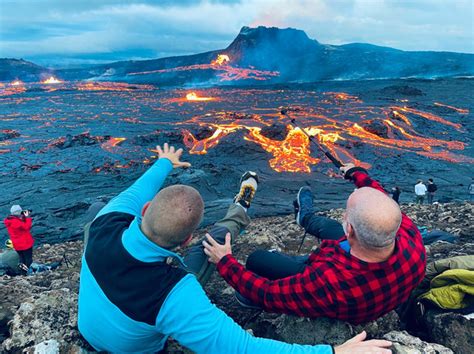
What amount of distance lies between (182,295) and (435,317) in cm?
222

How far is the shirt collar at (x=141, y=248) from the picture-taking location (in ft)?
6.83

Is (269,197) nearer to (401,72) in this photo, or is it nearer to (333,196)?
(333,196)

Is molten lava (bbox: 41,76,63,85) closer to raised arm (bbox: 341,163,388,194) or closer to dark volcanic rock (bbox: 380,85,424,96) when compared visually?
dark volcanic rock (bbox: 380,85,424,96)

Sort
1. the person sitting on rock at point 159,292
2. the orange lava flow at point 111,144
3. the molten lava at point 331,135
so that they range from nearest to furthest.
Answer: the person sitting on rock at point 159,292 → the molten lava at point 331,135 → the orange lava flow at point 111,144

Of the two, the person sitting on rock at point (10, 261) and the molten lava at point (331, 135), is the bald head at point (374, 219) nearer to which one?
the person sitting on rock at point (10, 261)

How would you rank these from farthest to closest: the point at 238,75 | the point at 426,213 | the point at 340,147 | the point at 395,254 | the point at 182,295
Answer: the point at 238,75 < the point at 340,147 < the point at 426,213 < the point at 395,254 < the point at 182,295

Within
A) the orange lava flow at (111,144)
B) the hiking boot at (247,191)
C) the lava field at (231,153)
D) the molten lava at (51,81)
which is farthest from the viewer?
the molten lava at (51,81)

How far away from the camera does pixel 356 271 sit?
2432mm

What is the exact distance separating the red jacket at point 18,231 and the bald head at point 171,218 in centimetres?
795

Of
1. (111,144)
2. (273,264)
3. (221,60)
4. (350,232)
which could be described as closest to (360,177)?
(273,264)

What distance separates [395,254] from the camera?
7.94 ft

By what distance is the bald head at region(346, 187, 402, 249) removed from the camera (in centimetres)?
220

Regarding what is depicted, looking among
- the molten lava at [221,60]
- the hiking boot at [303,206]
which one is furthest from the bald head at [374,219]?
the molten lava at [221,60]

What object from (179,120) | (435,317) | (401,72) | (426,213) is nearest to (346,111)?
(179,120)
